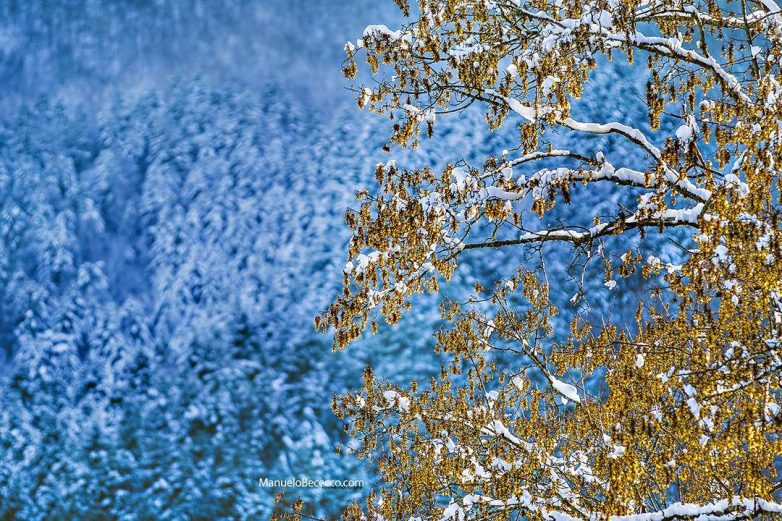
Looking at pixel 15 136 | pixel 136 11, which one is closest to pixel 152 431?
pixel 15 136

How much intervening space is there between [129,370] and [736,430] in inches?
823

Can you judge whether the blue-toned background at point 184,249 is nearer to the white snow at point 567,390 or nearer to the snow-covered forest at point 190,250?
the snow-covered forest at point 190,250

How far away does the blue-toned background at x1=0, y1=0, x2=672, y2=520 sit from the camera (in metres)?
20.9

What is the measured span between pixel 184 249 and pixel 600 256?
2158 cm

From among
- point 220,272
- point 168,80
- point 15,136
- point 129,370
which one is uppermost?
point 168,80

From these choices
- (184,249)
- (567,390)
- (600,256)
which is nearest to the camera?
(600,256)

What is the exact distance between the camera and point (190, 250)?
2605cm

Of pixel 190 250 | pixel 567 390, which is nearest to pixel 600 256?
pixel 567 390

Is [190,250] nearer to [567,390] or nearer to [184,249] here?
[184,249]

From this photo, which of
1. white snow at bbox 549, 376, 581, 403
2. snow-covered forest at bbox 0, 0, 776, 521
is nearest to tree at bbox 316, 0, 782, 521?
white snow at bbox 549, 376, 581, 403

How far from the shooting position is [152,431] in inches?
850

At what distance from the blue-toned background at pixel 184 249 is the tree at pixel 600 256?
14.0 m

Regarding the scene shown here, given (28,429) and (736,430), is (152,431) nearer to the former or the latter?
(28,429)

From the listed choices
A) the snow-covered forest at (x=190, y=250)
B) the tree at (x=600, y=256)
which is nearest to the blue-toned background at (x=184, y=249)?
the snow-covered forest at (x=190, y=250)
